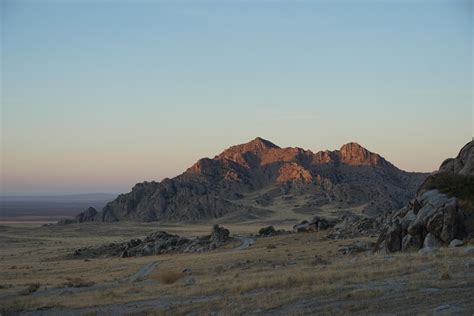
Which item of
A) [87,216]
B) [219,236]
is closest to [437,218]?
[219,236]

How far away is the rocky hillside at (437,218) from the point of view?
36.0m

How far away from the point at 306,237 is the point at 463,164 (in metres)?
27.9

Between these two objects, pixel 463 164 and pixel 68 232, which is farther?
pixel 68 232

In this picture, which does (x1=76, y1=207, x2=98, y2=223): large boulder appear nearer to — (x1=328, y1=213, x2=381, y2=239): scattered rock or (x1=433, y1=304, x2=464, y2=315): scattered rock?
(x1=328, y1=213, x2=381, y2=239): scattered rock

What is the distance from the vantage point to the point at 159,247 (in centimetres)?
7381

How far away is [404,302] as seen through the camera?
1772cm

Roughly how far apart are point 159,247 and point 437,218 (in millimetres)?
44929

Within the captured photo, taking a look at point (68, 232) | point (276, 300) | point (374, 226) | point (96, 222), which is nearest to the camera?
point (276, 300)

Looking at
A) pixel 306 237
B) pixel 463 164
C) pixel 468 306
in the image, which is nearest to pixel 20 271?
pixel 306 237

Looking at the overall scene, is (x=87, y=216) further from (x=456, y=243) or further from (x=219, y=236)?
(x=456, y=243)

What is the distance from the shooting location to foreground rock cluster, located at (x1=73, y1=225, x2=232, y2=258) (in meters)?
71.8

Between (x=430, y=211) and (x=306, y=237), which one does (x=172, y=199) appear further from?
(x=430, y=211)

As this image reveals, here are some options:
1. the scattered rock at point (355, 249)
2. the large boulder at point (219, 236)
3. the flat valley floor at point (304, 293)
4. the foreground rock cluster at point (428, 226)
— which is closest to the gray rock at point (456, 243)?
the foreground rock cluster at point (428, 226)

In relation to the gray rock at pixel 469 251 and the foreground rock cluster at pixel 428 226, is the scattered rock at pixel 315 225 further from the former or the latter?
the gray rock at pixel 469 251
